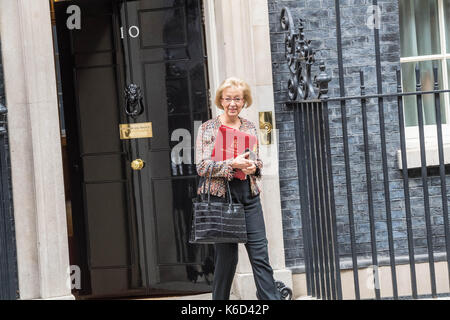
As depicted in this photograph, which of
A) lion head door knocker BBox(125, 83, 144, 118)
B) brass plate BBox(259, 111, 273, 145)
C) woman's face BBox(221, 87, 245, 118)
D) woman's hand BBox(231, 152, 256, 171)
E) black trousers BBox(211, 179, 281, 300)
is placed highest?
lion head door knocker BBox(125, 83, 144, 118)

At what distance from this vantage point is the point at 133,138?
24.9 feet

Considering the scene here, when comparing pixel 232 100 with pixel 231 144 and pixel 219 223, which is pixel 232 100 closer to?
pixel 231 144

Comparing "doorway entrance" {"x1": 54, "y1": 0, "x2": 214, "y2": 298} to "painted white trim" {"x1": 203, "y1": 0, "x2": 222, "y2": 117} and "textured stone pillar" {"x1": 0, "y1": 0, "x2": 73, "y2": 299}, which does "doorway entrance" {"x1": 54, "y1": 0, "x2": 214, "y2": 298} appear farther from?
"textured stone pillar" {"x1": 0, "y1": 0, "x2": 73, "y2": 299}

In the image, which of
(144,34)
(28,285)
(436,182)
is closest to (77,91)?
(144,34)

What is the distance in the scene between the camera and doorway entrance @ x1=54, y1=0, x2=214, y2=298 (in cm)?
752

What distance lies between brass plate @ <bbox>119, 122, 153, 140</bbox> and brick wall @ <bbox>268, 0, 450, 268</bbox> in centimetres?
115

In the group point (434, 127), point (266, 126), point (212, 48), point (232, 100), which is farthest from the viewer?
point (434, 127)

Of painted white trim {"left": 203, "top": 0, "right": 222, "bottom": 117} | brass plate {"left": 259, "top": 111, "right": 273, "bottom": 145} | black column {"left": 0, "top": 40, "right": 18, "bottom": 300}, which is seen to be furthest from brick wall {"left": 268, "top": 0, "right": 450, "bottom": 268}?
black column {"left": 0, "top": 40, "right": 18, "bottom": 300}

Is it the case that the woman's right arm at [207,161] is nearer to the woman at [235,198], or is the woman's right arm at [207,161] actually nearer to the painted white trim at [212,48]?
the woman at [235,198]

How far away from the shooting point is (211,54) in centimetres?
743

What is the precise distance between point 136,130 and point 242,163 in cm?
211

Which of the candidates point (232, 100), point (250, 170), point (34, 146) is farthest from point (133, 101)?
point (250, 170)

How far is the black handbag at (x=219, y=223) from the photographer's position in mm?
5691
